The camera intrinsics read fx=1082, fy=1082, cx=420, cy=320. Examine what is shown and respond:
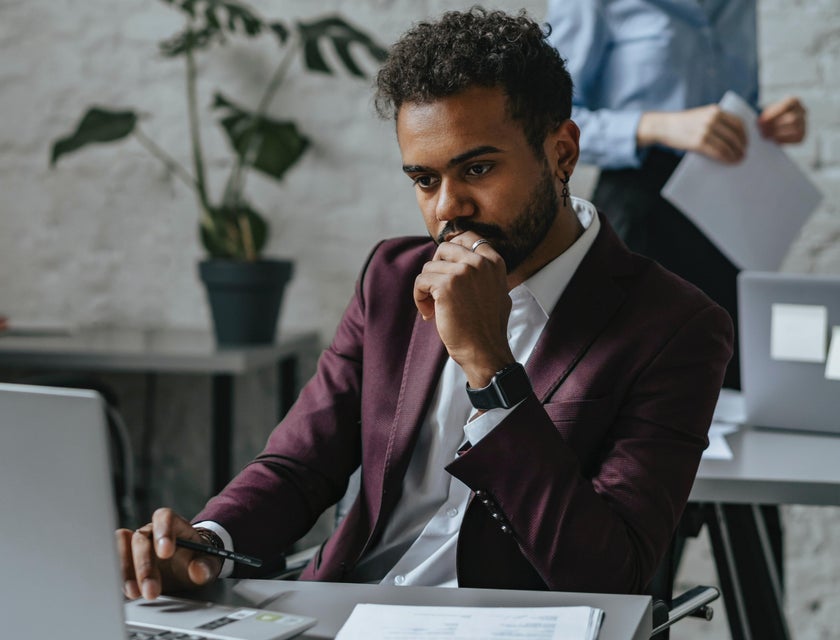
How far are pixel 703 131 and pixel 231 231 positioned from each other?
4.83ft

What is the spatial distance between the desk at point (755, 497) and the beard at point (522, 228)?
40 cm

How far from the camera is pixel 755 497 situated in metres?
1.43

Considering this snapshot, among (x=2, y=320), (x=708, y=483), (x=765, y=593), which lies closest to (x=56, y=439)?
(x=708, y=483)

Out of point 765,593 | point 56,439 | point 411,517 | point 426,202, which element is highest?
point 426,202

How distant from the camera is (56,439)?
712 mm

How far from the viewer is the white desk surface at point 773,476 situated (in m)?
1.41

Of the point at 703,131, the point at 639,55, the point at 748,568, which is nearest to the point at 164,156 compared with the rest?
the point at 639,55

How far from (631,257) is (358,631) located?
660 mm

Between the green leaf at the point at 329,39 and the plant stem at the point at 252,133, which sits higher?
the green leaf at the point at 329,39

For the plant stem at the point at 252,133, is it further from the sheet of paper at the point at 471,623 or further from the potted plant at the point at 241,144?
the sheet of paper at the point at 471,623

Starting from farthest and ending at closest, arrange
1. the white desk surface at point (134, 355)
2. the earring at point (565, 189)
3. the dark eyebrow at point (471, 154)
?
the white desk surface at point (134, 355)
the earring at point (565, 189)
the dark eyebrow at point (471, 154)

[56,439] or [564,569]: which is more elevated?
[56,439]

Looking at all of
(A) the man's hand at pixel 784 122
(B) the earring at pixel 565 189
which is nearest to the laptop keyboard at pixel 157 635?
(B) the earring at pixel 565 189

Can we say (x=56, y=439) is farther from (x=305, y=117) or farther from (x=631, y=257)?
(x=305, y=117)
